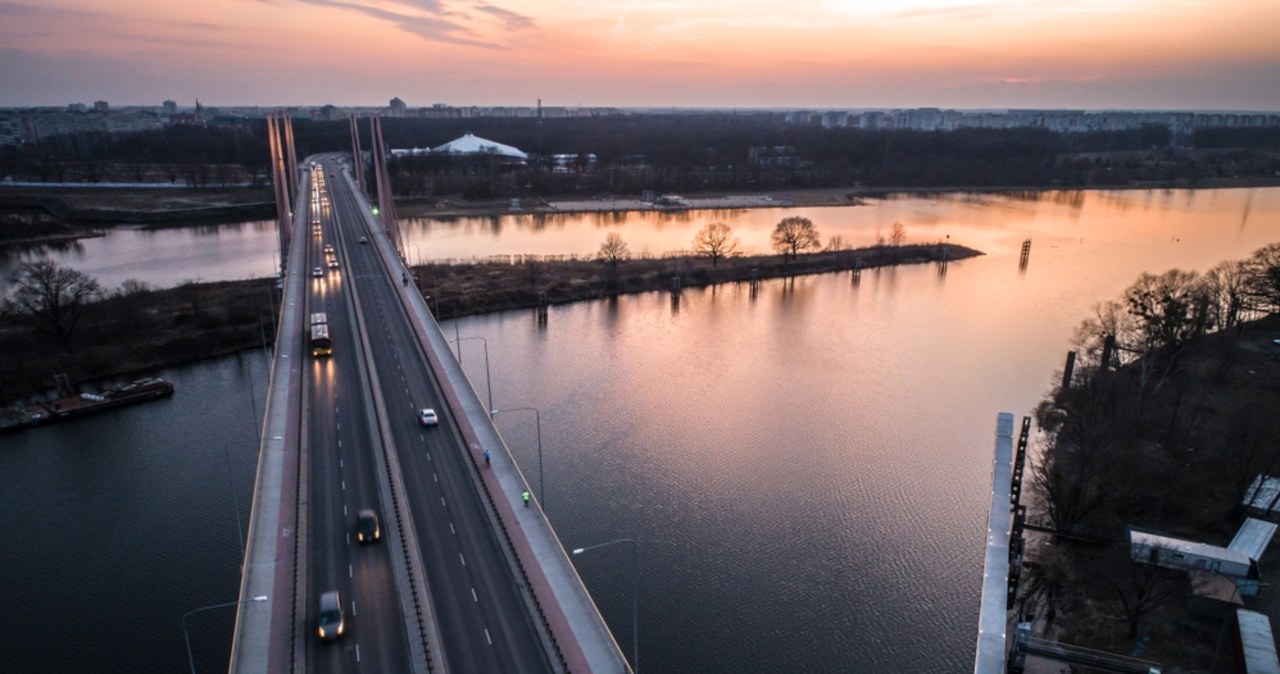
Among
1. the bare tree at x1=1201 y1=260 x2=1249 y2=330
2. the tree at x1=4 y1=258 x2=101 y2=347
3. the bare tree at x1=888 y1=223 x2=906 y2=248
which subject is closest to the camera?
the tree at x1=4 y1=258 x2=101 y2=347

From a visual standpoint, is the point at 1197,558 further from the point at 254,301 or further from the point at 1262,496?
the point at 254,301

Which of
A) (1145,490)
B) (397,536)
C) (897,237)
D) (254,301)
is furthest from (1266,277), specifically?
(254,301)

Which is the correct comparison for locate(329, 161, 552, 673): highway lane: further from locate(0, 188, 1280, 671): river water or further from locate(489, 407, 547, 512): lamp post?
locate(0, 188, 1280, 671): river water

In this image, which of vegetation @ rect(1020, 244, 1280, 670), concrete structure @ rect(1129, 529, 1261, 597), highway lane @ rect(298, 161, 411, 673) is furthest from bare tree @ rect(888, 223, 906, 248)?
highway lane @ rect(298, 161, 411, 673)

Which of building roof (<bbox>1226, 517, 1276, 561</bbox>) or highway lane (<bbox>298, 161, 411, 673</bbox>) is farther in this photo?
building roof (<bbox>1226, 517, 1276, 561</bbox>)

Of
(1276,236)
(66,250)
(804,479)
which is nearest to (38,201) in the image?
(66,250)

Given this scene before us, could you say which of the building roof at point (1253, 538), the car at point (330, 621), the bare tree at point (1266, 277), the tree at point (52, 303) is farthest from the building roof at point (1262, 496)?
the tree at point (52, 303)

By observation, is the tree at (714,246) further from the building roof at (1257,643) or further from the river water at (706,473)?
the building roof at (1257,643)
